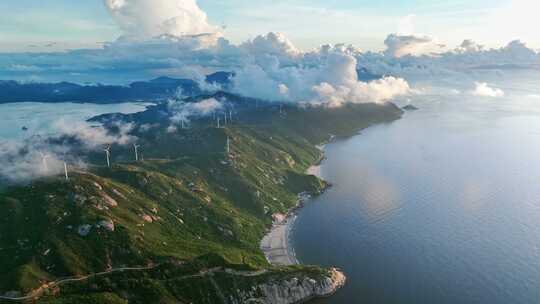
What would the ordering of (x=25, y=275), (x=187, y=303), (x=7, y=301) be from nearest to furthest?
(x=7, y=301) → (x=25, y=275) → (x=187, y=303)

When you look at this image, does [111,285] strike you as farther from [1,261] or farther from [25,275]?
[1,261]

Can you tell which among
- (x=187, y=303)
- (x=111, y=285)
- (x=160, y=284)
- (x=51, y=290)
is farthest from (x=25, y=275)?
(x=187, y=303)

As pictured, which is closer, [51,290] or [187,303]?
[51,290]

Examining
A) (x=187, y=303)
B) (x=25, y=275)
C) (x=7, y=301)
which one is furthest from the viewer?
(x=187, y=303)

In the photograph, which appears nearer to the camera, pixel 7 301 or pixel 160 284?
pixel 7 301

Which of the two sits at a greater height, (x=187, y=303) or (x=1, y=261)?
(x=1, y=261)

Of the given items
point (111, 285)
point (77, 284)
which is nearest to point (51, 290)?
point (77, 284)

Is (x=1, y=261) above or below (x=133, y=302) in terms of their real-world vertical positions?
above

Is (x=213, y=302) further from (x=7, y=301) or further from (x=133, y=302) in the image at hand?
(x=7, y=301)
